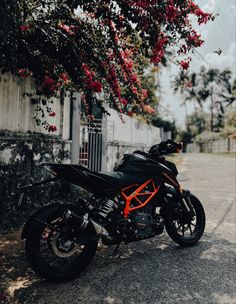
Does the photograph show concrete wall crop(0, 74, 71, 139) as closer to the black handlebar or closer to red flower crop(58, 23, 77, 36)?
red flower crop(58, 23, 77, 36)

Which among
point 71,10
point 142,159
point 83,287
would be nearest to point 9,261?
point 83,287

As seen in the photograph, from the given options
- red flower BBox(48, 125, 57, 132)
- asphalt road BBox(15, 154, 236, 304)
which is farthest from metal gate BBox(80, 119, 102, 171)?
asphalt road BBox(15, 154, 236, 304)

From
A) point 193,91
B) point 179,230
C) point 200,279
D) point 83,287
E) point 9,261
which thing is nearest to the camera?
point 83,287

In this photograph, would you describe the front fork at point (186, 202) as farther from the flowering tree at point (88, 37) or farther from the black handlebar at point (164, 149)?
the flowering tree at point (88, 37)

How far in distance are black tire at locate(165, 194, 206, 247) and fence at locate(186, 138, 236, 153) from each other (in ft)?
115

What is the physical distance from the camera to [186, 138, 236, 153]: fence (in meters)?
38.0

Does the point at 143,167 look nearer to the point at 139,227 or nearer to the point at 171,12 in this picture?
the point at 139,227

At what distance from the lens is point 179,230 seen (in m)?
4.04

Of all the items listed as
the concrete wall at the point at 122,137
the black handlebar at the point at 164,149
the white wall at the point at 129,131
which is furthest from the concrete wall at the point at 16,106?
the white wall at the point at 129,131

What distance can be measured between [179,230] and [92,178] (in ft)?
5.13

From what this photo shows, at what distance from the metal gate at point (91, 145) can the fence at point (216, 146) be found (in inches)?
1272

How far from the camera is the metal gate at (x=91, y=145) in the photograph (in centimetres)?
722

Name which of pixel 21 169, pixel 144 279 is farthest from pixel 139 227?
pixel 21 169

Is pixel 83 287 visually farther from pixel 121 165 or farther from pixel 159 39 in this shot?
pixel 159 39
